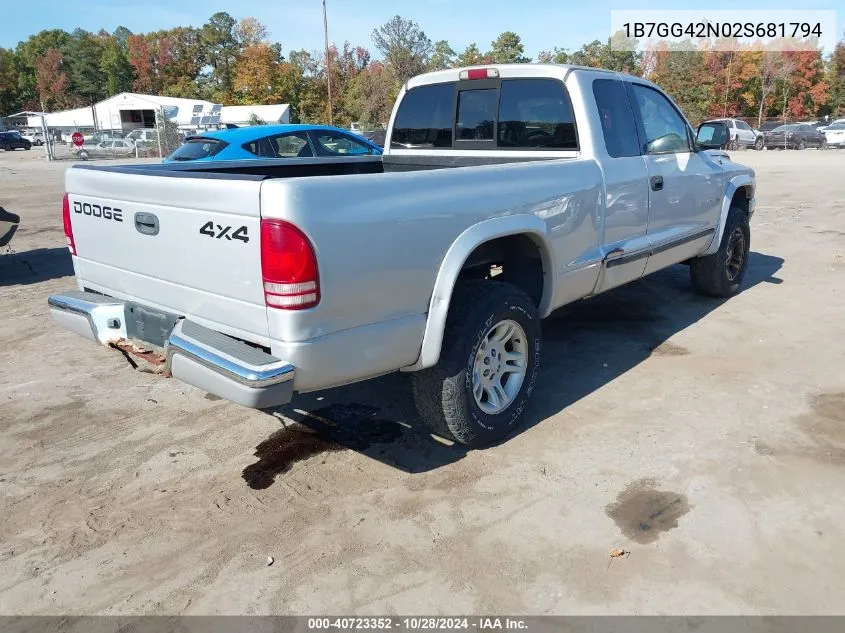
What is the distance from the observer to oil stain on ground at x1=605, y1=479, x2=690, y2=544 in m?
2.98

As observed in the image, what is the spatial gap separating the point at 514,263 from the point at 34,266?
693 cm

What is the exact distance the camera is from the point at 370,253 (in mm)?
2854

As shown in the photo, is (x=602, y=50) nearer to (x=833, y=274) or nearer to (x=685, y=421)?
(x=833, y=274)

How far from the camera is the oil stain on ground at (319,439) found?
3578 mm

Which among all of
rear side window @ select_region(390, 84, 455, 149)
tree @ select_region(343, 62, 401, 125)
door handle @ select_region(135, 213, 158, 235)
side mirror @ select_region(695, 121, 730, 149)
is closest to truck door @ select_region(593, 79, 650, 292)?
rear side window @ select_region(390, 84, 455, 149)

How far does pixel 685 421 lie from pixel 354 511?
6.88ft

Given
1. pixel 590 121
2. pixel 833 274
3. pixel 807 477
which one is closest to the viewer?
pixel 807 477

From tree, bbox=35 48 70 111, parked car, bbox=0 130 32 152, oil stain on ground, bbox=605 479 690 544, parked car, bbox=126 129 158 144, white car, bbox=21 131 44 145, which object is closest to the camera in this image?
oil stain on ground, bbox=605 479 690 544

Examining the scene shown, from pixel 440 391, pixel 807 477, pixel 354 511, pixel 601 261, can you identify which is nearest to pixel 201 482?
pixel 354 511

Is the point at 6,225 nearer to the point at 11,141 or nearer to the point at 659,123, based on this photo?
the point at 659,123

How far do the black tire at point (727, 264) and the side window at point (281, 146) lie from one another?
580cm

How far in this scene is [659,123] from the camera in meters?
5.15

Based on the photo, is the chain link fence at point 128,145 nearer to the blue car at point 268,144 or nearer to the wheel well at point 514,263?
the blue car at point 268,144

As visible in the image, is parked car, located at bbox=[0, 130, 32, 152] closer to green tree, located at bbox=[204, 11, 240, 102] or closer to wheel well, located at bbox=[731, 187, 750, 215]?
green tree, located at bbox=[204, 11, 240, 102]
